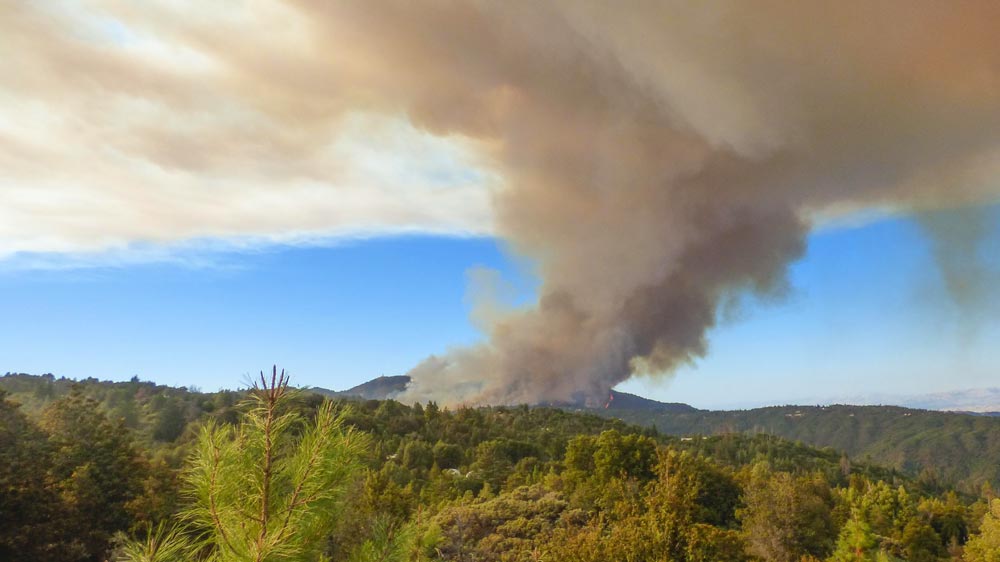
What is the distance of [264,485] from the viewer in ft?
16.3

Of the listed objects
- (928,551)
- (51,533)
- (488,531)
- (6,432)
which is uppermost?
(6,432)

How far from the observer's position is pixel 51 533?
21.2m

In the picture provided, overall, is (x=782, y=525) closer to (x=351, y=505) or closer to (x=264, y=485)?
(x=351, y=505)

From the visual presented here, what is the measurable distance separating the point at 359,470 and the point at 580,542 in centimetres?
1326

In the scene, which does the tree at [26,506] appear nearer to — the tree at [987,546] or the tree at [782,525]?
the tree at [782,525]

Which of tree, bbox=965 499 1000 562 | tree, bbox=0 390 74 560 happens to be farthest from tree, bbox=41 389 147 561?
tree, bbox=965 499 1000 562

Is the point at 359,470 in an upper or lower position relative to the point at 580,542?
upper

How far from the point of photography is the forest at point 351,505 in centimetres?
497

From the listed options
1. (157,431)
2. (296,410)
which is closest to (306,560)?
(296,410)

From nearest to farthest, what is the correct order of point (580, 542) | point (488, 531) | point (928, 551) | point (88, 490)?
1. point (580, 542)
2. point (88, 490)
3. point (488, 531)
4. point (928, 551)

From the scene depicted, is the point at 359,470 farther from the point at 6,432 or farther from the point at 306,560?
the point at 6,432

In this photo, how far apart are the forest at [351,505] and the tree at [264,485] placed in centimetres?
2

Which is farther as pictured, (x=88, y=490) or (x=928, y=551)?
(x=928, y=551)

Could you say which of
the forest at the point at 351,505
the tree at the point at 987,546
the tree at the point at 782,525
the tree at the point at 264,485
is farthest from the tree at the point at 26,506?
the tree at the point at 987,546
